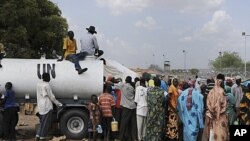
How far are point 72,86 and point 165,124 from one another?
114 inches

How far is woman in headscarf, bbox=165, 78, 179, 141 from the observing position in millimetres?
11422

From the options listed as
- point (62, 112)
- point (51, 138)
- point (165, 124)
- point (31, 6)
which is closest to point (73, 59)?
point (62, 112)

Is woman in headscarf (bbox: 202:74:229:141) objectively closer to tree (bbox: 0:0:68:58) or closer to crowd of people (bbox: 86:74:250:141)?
crowd of people (bbox: 86:74:250:141)

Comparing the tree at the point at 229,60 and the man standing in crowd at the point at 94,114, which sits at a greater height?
the tree at the point at 229,60

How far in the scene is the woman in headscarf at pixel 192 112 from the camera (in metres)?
10.8

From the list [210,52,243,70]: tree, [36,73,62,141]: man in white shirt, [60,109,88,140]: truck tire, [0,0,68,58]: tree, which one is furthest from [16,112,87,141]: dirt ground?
[210,52,243,70]: tree

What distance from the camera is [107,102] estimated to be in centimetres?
1248

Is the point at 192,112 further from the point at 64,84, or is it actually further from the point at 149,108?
the point at 64,84

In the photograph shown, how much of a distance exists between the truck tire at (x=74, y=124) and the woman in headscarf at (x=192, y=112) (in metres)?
3.25

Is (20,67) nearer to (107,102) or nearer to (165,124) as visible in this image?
(107,102)

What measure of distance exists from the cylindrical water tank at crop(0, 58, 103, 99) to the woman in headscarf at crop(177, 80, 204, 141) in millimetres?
2857

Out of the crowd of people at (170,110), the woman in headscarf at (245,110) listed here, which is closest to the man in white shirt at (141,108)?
the crowd of people at (170,110)

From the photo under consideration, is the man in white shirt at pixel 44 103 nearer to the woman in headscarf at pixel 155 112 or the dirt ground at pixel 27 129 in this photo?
the dirt ground at pixel 27 129

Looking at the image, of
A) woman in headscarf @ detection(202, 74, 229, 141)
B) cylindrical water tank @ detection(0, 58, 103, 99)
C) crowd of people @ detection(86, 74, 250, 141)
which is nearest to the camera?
woman in headscarf @ detection(202, 74, 229, 141)
